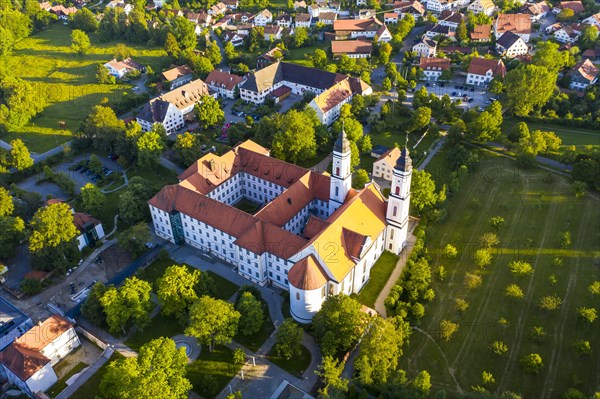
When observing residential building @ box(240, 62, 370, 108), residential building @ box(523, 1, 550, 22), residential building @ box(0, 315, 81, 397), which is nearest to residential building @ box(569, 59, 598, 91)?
residential building @ box(523, 1, 550, 22)

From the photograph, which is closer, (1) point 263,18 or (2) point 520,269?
(2) point 520,269

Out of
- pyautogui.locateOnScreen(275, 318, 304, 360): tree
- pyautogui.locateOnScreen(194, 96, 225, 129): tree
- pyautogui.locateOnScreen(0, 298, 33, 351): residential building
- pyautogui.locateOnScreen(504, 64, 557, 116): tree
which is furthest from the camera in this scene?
pyautogui.locateOnScreen(194, 96, 225, 129): tree

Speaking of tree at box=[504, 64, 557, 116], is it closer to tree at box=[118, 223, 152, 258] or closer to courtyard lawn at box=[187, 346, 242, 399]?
tree at box=[118, 223, 152, 258]

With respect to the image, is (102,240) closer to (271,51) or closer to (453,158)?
(453,158)

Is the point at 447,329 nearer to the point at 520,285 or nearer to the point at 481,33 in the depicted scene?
the point at 520,285

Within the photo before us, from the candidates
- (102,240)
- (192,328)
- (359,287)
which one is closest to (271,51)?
(102,240)

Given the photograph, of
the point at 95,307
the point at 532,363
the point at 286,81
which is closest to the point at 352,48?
the point at 286,81
